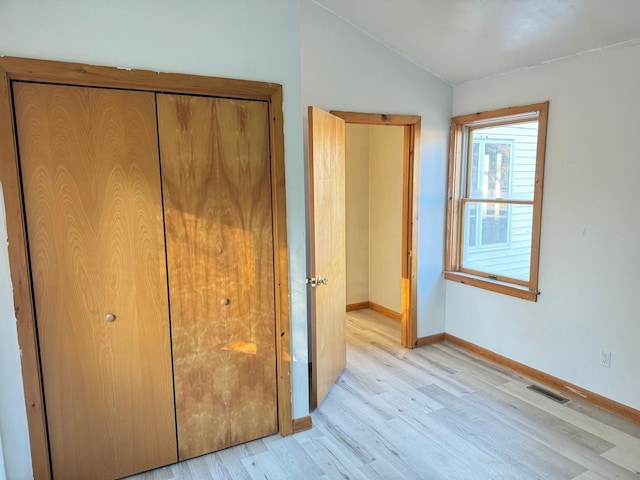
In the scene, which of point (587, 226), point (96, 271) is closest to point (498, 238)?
point (587, 226)

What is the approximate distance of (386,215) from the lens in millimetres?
4828

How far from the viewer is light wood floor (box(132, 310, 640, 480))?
227 cm

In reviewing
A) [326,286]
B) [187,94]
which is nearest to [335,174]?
[326,286]

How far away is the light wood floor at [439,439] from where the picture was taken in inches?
89.4

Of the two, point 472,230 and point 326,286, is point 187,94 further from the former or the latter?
point 472,230

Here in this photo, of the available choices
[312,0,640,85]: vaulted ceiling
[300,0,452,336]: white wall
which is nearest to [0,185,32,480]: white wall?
[300,0,452,336]: white wall

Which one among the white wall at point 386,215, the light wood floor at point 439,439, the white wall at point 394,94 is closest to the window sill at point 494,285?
the white wall at point 394,94

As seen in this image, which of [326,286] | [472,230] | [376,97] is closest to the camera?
[326,286]

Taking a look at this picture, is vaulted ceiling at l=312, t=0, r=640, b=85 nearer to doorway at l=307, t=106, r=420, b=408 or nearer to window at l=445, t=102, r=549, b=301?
window at l=445, t=102, r=549, b=301

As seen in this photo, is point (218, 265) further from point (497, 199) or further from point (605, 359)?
point (605, 359)

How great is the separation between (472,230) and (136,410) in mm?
3038

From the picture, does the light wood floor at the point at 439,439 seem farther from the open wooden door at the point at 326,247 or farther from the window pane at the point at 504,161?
the window pane at the point at 504,161

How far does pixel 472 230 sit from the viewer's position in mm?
3873

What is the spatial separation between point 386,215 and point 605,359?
255cm
